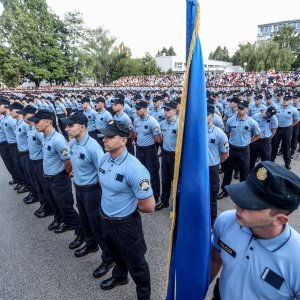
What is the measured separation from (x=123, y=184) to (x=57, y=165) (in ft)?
6.53

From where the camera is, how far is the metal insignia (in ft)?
4.73

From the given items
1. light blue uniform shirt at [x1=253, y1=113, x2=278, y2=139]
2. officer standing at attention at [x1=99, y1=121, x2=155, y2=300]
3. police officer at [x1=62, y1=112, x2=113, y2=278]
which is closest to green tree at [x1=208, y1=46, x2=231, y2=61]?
light blue uniform shirt at [x1=253, y1=113, x2=278, y2=139]

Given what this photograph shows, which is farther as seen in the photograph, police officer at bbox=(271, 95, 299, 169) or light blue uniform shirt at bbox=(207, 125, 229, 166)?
police officer at bbox=(271, 95, 299, 169)

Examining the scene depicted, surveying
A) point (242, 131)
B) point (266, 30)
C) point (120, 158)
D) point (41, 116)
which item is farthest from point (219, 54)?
point (120, 158)

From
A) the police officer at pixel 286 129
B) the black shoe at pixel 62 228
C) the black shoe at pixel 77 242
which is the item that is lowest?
the black shoe at pixel 62 228

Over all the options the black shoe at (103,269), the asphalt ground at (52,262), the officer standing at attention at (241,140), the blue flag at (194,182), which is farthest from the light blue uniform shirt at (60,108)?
the blue flag at (194,182)

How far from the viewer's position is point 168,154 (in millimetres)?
5418

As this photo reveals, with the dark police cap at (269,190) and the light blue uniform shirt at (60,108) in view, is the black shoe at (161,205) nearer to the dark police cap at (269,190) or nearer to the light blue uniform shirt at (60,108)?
the dark police cap at (269,190)

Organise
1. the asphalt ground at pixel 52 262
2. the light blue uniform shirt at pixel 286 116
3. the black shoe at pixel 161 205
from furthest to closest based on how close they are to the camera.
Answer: the light blue uniform shirt at pixel 286 116 < the black shoe at pixel 161 205 < the asphalt ground at pixel 52 262

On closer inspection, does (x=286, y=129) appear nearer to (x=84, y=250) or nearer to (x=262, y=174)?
(x=84, y=250)

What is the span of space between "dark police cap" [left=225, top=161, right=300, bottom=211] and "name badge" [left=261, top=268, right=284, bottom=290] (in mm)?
375

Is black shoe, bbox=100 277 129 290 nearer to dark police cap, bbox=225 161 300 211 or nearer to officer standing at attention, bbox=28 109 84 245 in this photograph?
officer standing at attention, bbox=28 109 84 245

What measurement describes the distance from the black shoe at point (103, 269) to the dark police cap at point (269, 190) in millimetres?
2817

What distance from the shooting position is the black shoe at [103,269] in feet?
12.0
